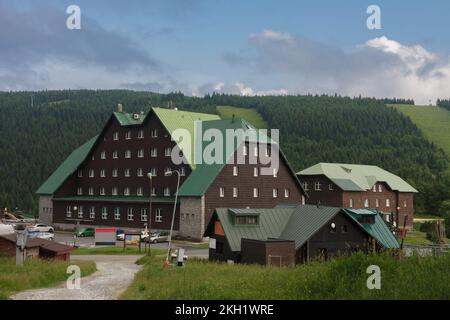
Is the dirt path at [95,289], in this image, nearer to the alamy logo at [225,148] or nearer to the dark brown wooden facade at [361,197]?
the alamy logo at [225,148]

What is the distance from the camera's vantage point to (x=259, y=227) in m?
44.4

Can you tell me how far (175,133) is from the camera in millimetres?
71750

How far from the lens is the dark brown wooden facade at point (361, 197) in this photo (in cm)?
9112

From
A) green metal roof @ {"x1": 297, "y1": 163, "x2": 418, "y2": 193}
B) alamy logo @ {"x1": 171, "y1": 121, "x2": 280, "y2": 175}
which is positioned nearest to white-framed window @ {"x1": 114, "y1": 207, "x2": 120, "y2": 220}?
alamy logo @ {"x1": 171, "y1": 121, "x2": 280, "y2": 175}

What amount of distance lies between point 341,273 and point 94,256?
3460 cm

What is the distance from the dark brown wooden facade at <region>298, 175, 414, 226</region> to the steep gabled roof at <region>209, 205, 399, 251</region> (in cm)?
4165

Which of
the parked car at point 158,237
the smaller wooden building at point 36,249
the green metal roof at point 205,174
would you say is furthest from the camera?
the green metal roof at point 205,174

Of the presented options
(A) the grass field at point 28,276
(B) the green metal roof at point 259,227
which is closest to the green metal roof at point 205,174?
(B) the green metal roof at point 259,227

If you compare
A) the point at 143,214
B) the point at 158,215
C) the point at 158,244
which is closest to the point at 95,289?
the point at 158,244

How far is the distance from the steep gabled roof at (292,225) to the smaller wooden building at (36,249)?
11.6 metres

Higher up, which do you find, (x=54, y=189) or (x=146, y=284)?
(x=54, y=189)
